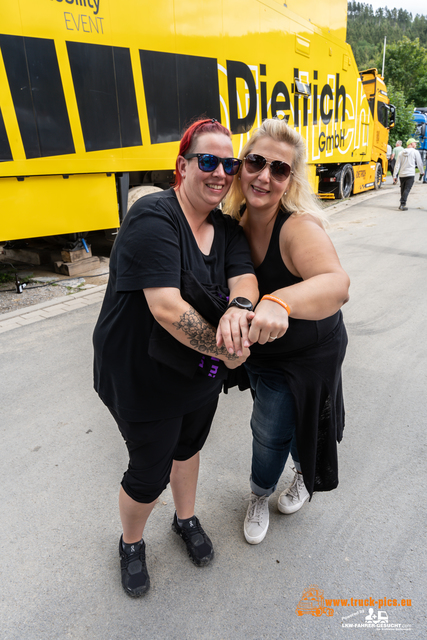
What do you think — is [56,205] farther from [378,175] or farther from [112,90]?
[378,175]

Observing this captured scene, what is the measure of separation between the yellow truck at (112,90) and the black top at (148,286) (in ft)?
10.8

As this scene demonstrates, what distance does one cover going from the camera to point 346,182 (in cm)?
1405

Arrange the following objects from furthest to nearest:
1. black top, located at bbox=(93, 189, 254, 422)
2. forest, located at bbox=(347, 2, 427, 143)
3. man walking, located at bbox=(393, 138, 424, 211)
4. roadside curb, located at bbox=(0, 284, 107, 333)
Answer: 1. forest, located at bbox=(347, 2, 427, 143)
2. man walking, located at bbox=(393, 138, 424, 211)
3. roadside curb, located at bbox=(0, 284, 107, 333)
4. black top, located at bbox=(93, 189, 254, 422)

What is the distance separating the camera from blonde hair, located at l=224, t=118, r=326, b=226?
1693mm

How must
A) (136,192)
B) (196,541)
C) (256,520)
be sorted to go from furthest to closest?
(136,192)
(256,520)
(196,541)

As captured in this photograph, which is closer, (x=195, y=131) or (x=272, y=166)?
(x=195, y=131)

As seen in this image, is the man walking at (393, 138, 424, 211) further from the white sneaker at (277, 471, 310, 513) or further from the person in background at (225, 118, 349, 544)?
the person in background at (225, 118, 349, 544)

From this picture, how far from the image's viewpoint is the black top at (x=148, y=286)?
1.37 meters

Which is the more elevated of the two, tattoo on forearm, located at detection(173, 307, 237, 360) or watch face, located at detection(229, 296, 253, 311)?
watch face, located at detection(229, 296, 253, 311)

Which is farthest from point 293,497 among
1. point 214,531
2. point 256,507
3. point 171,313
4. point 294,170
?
point 294,170

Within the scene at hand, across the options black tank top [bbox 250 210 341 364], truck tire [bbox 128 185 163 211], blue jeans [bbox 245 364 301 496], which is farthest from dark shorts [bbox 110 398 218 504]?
truck tire [bbox 128 185 163 211]

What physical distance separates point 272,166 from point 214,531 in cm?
170

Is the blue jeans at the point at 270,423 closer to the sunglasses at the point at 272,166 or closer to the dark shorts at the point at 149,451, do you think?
the dark shorts at the point at 149,451

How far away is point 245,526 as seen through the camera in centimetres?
213
